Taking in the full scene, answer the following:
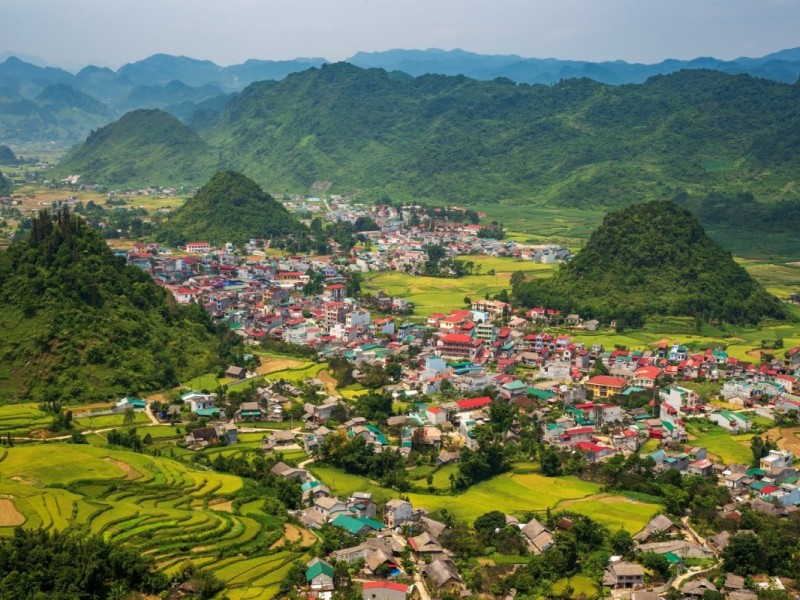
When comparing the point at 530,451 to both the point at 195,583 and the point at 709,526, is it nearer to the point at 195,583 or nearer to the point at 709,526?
the point at 709,526

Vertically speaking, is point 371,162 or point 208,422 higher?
point 371,162

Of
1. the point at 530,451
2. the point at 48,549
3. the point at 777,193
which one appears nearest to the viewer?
the point at 48,549

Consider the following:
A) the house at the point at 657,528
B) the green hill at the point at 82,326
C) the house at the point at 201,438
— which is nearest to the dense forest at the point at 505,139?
the green hill at the point at 82,326

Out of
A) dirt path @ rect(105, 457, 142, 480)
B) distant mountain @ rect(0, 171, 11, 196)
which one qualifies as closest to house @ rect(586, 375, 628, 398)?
dirt path @ rect(105, 457, 142, 480)

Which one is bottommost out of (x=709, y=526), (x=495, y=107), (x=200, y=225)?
(x=709, y=526)

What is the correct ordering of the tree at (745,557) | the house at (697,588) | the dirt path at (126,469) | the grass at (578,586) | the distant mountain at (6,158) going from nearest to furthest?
1. the house at (697,588)
2. the grass at (578,586)
3. the tree at (745,557)
4. the dirt path at (126,469)
5. the distant mountain at (6,158)

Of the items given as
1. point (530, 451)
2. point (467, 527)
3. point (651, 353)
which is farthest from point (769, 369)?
point (467, 527)

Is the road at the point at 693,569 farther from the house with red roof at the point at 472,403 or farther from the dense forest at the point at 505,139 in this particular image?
the dense forest at the point at 505,139
